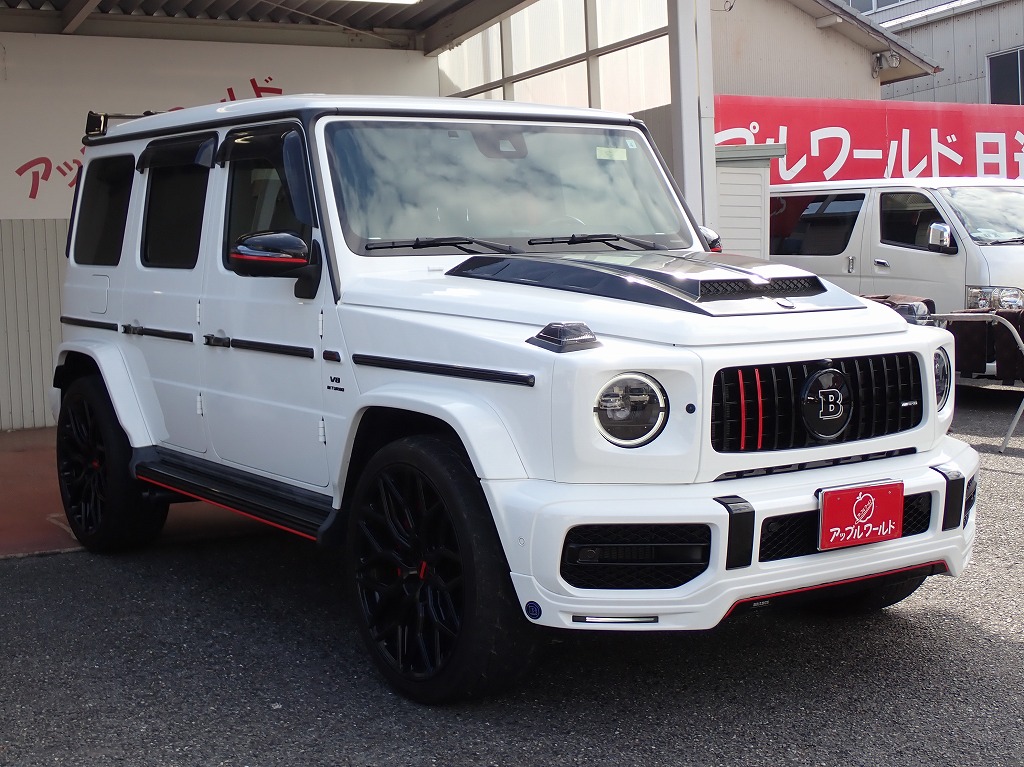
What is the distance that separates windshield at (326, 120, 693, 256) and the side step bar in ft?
3.18

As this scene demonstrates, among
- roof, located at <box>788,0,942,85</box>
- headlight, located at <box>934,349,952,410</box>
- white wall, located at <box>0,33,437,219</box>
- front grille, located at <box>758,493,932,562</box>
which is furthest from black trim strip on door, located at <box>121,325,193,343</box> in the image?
roof, located at <box>788,0,942,85</box>

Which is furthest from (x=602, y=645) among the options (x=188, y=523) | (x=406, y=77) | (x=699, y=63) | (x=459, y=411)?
(x=406, y=77)

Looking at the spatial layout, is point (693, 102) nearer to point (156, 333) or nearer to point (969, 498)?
point (156, 333)

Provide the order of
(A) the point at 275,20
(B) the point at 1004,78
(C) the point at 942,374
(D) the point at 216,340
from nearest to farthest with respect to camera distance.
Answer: (C) the point at 942,374 < (D) the point at 216,340 < (A) the point at 275,20 < (B) the point at 1004,78

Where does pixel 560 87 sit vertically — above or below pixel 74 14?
below

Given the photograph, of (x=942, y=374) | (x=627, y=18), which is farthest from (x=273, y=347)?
(x=627, y=18)

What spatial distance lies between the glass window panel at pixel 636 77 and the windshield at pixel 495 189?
4.62 m

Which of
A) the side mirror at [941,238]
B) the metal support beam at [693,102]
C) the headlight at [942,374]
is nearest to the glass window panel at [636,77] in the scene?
the metal support beam at [693,102]

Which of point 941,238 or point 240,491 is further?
point 941,238

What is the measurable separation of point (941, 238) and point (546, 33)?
416cm

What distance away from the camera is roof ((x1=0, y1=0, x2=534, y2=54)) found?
1130 centimetres

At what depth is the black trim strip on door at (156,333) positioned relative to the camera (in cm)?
526

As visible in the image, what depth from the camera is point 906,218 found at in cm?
1147

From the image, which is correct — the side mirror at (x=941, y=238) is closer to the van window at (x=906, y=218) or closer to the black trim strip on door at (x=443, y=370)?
the van window at (x=906, y=218)
